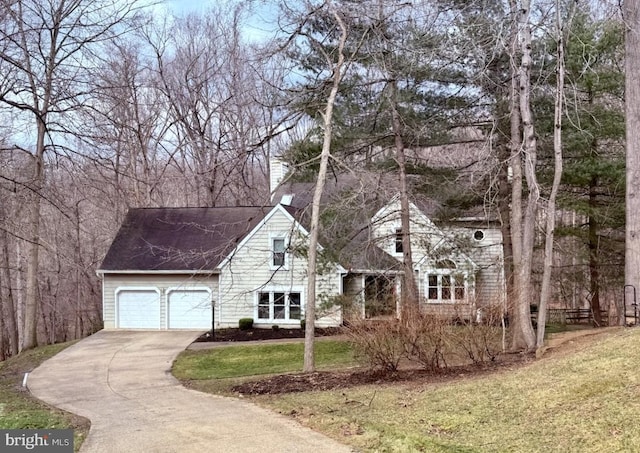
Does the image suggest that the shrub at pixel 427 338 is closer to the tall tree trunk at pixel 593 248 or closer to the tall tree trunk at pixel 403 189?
the tall tree trunk at pixel 403 189

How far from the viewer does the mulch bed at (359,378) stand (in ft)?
30.5

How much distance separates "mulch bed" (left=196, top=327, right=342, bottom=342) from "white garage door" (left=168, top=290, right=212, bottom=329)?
4.18ft

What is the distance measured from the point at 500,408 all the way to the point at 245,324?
1414cm

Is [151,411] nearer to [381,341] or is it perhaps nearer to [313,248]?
[381,341]

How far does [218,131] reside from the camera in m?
32.2

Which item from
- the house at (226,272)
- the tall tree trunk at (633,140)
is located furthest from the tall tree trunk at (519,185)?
the house at (226,272)

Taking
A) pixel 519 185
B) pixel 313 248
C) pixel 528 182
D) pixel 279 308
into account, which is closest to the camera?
pixel 313 248

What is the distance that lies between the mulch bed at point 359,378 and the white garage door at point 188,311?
10.6 meters

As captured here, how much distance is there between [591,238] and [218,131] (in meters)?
21.4

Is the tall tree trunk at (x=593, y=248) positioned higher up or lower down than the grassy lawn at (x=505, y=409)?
higher up

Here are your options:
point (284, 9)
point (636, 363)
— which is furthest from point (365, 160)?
point (636, 363)

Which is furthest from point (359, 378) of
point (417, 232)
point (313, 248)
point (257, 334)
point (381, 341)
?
point (257, 334)

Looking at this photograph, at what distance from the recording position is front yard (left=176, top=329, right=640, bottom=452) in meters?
5.28

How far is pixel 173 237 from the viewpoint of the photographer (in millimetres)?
22141
